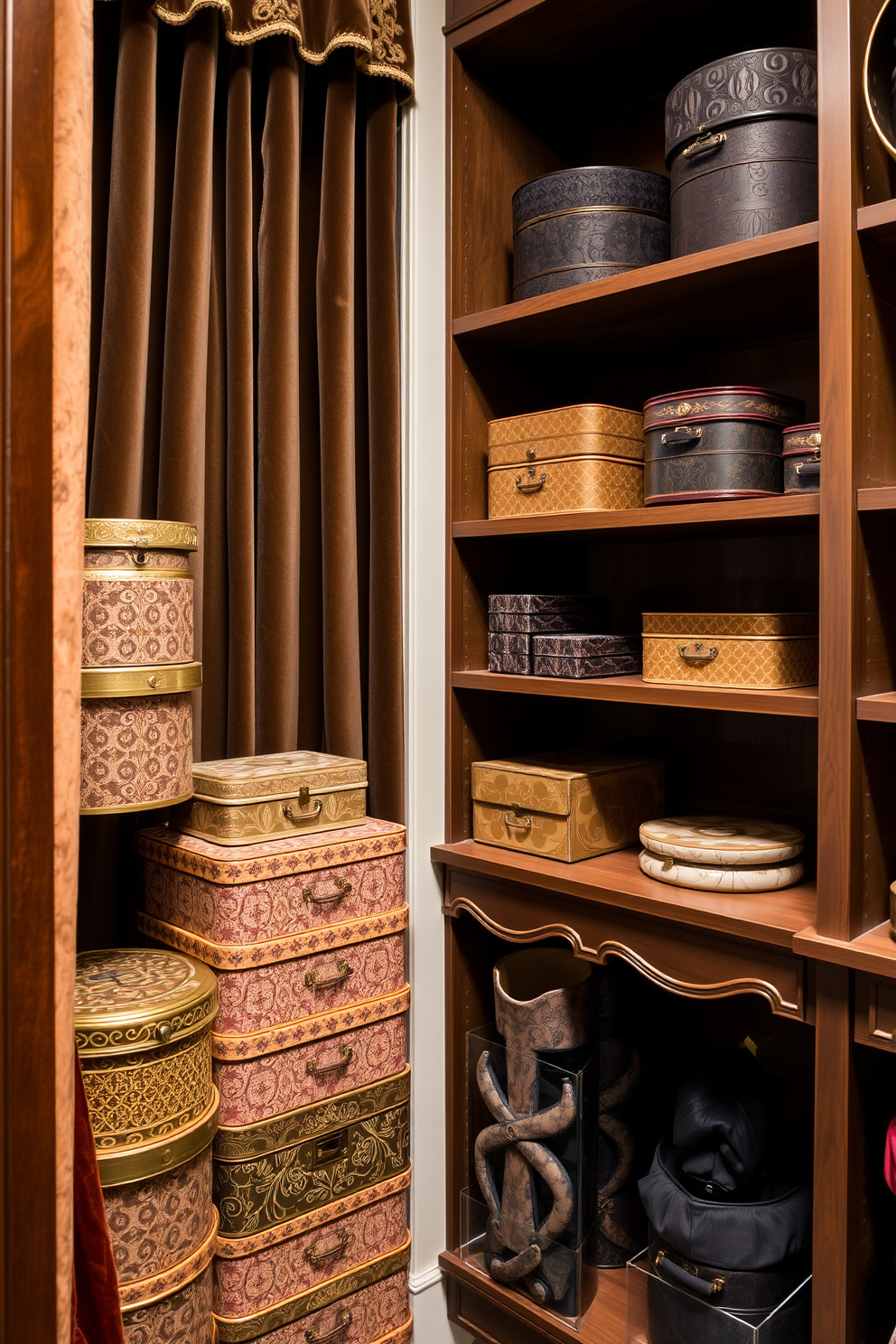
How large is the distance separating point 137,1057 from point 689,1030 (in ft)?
3.84

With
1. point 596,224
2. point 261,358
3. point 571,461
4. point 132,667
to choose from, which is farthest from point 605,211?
point 132,667

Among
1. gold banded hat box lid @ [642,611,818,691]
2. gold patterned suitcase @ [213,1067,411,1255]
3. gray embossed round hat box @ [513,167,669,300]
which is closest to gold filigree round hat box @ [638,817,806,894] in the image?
gold banded hat box lid @ [642,611,818,691]

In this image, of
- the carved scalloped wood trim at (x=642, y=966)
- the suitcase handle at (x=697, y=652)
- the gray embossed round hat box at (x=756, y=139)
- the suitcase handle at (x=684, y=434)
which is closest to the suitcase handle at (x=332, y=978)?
the carved scalloped wood trim at (x=642, y=966)

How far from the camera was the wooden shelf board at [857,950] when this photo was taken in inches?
47.6

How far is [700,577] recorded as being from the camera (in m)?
1.96

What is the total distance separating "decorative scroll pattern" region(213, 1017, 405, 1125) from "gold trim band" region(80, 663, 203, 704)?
428 mm

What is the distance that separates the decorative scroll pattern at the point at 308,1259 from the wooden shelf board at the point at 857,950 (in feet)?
2.86

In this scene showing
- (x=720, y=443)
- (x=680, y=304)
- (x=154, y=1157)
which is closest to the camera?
(x=154, y=1157)

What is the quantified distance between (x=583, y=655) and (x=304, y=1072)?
0.83 meters

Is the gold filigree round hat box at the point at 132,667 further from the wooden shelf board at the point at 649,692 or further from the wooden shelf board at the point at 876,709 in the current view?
the wooden shelf board at the point at 876,709

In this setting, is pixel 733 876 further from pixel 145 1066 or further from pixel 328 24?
pixel 328 24

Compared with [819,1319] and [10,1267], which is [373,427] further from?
[819,1319]

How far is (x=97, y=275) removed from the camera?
1549 mm

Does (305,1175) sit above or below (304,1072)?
below
